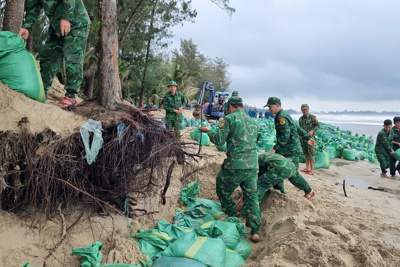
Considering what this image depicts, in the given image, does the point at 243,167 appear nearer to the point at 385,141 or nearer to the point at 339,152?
the point at 385,141

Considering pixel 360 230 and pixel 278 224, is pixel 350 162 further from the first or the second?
pixel 278 224

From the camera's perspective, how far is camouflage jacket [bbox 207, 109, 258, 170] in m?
3.43

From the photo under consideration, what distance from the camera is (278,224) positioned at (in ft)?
10.9

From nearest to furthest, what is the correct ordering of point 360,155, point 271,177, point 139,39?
point 271,177, point 360,155, point 139,39

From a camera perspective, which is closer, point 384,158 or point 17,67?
point 17,67

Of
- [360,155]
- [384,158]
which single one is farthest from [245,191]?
[360,155]

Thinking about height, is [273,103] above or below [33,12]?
below

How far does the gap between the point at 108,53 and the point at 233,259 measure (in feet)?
7.65

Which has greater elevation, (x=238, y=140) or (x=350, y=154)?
(x=238, y=140)

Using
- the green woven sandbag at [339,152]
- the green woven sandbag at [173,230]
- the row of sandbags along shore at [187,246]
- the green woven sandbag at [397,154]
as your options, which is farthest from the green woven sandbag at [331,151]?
the green woven sandbag at [173,230]

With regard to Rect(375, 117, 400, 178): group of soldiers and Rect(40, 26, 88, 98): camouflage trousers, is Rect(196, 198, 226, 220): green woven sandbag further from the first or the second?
Rect(375, 117, 400, 178): group of soldiers

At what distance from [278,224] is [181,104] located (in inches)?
158

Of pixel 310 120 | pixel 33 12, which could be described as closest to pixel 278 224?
pixel 33 12

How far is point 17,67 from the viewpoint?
2475 mm
